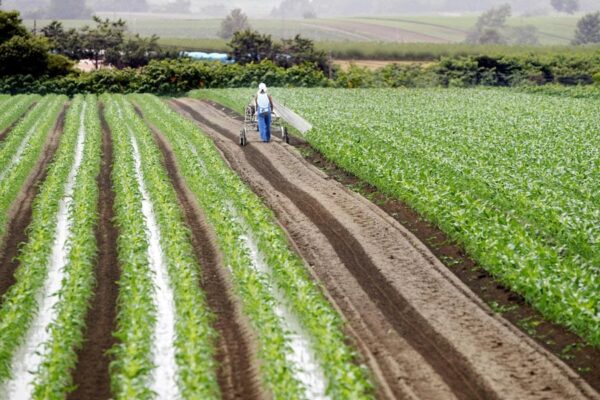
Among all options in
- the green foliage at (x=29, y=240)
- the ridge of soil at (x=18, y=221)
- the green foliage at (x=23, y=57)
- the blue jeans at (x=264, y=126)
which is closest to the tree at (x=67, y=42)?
the green foliage at (x=23, y=57)

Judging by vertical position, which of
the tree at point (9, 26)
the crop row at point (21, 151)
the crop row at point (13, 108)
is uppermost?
the tree at point (9, 26)

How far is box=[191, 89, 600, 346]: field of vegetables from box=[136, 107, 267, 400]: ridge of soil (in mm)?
4265

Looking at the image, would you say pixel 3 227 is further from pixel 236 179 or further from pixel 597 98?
pixel 597 98

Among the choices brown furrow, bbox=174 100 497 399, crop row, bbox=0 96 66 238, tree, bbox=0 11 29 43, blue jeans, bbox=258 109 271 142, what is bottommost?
crop row, bbox=0 96 66 238

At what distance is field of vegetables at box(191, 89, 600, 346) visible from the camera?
41.5 ft

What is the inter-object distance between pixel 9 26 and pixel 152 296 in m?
54.3

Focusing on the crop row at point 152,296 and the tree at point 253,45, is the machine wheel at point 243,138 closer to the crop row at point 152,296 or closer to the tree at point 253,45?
the crop row at point 152,296

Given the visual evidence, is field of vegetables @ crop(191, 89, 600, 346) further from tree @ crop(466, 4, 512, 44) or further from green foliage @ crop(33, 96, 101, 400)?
tree @ crop(466, 4, 512, 44)

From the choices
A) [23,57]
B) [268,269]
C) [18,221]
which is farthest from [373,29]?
[268,269]

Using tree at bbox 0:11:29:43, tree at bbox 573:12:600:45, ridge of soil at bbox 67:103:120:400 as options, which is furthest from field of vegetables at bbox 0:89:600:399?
tree at bbox 573:12:600:45

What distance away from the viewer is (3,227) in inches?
645

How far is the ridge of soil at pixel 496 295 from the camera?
10.7 m

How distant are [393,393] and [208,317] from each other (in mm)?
3164

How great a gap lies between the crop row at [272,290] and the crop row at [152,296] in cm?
64
